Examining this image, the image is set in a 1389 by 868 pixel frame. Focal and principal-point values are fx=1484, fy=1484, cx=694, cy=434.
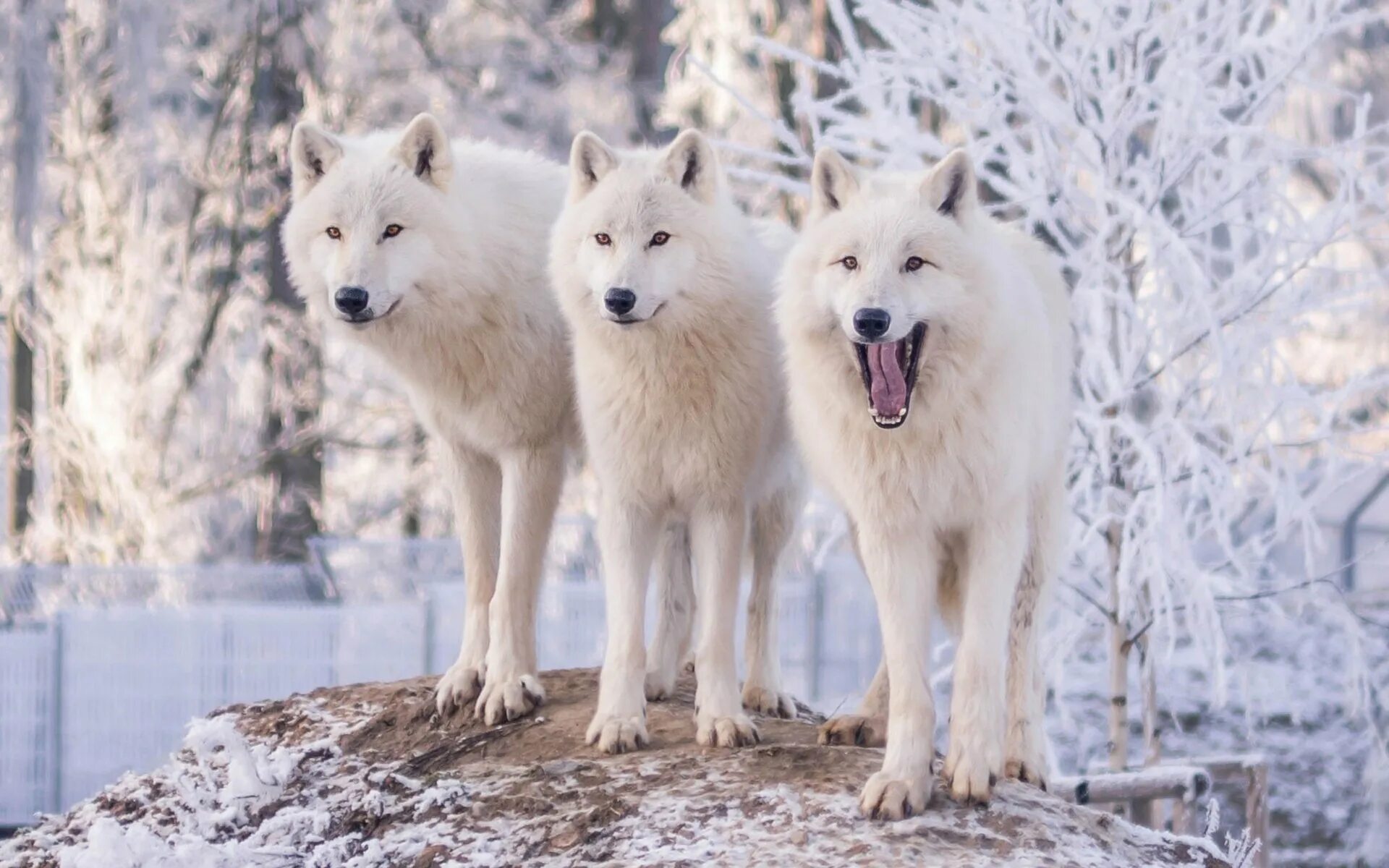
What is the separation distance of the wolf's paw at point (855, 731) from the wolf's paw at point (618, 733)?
557mm

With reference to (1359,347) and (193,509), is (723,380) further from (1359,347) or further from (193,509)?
(1359,347)

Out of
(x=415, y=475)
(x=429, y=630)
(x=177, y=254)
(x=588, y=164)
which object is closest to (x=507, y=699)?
(x=588, y=164)

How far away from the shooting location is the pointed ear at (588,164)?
4633 mm

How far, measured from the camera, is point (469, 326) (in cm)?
496

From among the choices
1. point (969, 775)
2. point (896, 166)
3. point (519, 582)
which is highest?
point (896, 166)

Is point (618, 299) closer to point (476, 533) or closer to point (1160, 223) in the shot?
point (476, 533)

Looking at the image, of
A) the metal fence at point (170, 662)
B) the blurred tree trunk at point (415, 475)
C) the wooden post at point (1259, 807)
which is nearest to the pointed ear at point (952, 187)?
the wooden post at point (1259, 807)

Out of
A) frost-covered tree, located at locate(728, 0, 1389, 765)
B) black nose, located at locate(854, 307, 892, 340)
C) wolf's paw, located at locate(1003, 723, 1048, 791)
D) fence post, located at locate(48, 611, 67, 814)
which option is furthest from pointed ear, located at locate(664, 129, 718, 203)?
fence post, located at locate(48, 611, 67, 814)

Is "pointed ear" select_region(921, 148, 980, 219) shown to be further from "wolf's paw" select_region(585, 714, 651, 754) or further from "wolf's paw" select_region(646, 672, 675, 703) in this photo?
"wolf's paw" select_region(646, 672, 675, 703)

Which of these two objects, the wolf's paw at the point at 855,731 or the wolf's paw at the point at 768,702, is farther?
the wolf's paw at the point at 768,702

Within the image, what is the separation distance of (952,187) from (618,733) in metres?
1.92

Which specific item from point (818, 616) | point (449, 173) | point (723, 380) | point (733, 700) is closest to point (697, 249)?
point (723, 380)

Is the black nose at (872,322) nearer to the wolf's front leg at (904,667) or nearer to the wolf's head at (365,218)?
the wolf's front leg at (904,667)

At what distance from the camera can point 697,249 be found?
4543 millimetres
